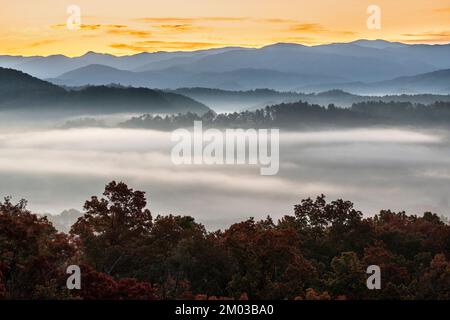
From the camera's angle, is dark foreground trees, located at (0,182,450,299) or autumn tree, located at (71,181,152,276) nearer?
dark foreground trees, located at (0,182,450,299)

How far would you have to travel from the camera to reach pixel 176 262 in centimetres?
2512

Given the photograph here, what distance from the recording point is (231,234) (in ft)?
92.9

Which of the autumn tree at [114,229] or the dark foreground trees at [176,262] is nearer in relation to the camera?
the dark foreground trees at [176,262]

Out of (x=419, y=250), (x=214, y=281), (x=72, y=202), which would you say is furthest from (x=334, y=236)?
(x=72, y=202)

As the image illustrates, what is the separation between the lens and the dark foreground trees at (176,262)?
20188 mm

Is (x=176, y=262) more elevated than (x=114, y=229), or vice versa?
(x=114, y=229)

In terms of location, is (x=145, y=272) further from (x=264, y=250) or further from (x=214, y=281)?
(x=264, y=250)

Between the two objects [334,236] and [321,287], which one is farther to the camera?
[334,236]

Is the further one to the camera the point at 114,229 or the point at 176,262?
the point at 114,229

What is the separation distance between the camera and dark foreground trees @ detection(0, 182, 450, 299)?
20.2 meters

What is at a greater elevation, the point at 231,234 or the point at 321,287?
the point at 231,234
